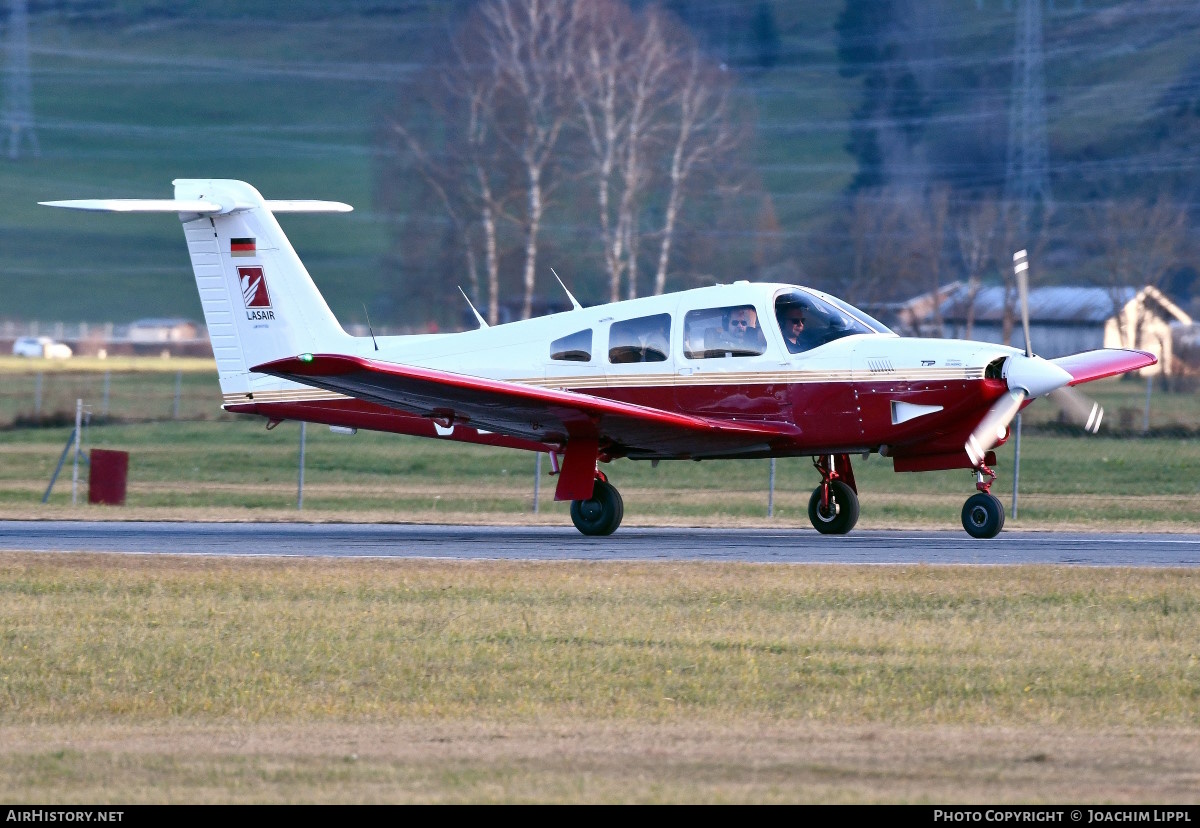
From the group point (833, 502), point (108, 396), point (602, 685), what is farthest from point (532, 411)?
point (108, 396)

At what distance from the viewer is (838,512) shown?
1755 cm

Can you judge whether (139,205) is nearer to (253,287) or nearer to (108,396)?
(253,287)

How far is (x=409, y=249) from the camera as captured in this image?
179ft

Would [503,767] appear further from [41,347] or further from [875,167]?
[875,167]

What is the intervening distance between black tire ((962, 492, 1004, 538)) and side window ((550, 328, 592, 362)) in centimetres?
427

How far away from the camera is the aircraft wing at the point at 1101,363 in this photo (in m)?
17.5

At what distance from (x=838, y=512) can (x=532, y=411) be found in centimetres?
373

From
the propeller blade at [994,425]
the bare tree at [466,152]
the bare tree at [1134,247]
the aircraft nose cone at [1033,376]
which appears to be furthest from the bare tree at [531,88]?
the aircraft nose cone at [1033,376]

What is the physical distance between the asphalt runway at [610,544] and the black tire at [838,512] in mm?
164

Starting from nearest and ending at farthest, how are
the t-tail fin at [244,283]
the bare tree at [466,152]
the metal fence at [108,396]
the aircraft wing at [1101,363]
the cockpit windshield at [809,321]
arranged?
1. the cockpit windshield at [809,321]
2. the aircraft wing at [1101,363]
3. the t-tail fin at [244,283]
4. the metal fence at [108,396]
5. the bare tree at [466,152]

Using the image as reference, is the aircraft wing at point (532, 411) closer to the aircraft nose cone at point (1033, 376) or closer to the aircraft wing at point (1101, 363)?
the aircraft nose cone at point (1033, 376)

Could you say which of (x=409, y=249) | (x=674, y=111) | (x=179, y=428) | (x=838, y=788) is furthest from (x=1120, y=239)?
(x=838, y=788)

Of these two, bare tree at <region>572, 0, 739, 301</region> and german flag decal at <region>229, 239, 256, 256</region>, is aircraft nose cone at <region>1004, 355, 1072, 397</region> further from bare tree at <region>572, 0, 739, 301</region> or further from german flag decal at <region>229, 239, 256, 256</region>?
bare tree at <region>572, 0, 739, 301</region>

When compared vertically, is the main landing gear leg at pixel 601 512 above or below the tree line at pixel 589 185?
below
